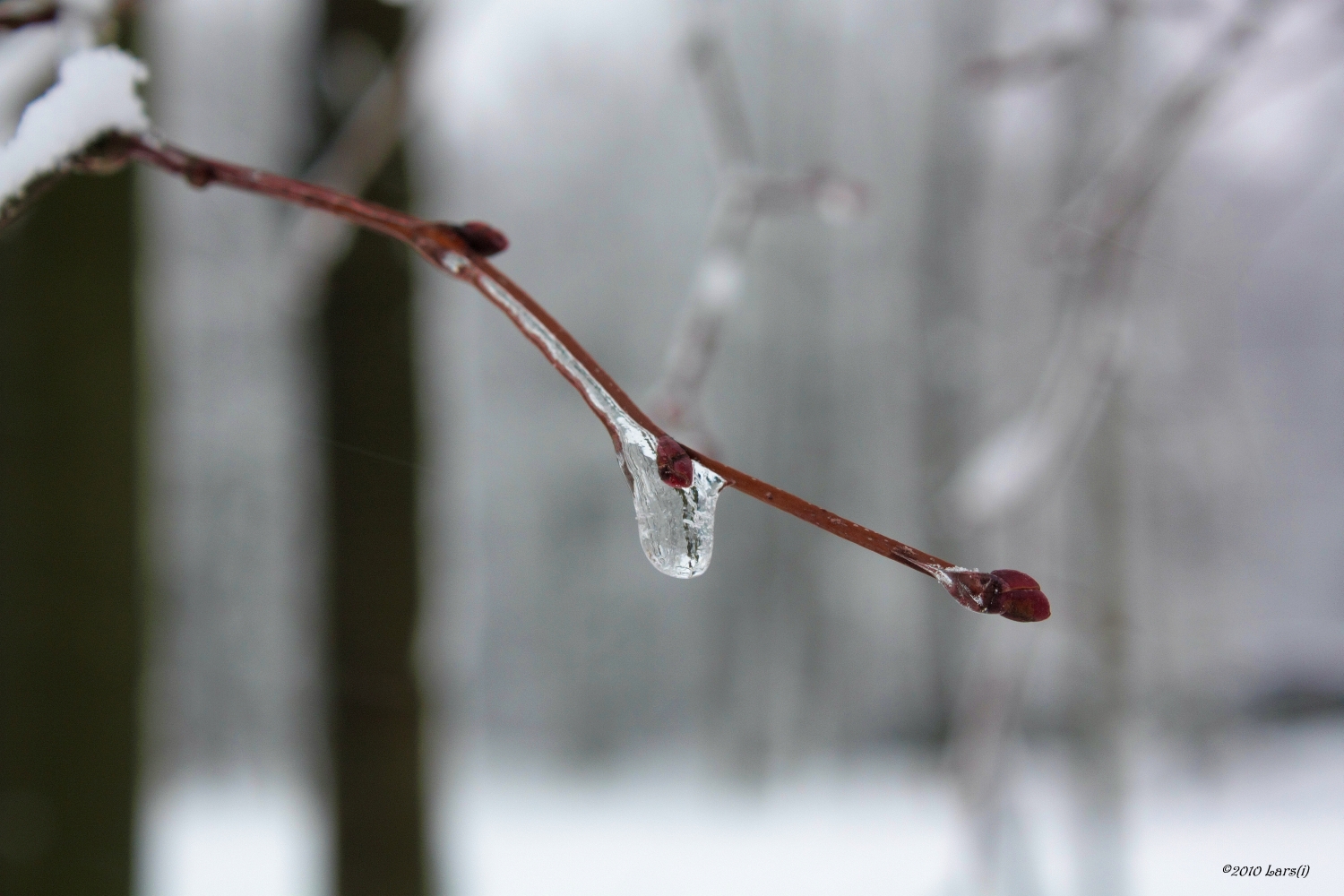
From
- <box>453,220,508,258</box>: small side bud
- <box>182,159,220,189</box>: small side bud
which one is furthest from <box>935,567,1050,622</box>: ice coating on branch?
<box>182,159,220,189</box>: small side bud

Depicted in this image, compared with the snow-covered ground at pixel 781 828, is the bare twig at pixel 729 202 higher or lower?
higher

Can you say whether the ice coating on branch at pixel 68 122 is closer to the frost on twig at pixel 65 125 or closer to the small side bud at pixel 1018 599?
the frost on twig at pixel 65 125

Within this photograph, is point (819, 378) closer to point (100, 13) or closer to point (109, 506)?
point (109, 506)

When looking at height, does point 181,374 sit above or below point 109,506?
above

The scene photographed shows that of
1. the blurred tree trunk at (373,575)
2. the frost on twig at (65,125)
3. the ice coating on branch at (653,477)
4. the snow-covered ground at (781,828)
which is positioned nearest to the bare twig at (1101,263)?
the snow-covered ground at (781,828)

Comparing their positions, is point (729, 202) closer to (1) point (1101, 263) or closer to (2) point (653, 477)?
(1) point (1101, 263)

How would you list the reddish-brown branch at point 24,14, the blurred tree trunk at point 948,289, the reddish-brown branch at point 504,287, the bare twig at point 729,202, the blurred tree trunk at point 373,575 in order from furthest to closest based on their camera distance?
the blurred tree trunk at point 948,289, the blurred tree trunk at point 373,575, the bare twig at point 729,202, the reddish-brown branch at point 24,14, the reddish-brown branch at point 504,287

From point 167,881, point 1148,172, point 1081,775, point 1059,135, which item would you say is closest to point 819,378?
point 1059,135
